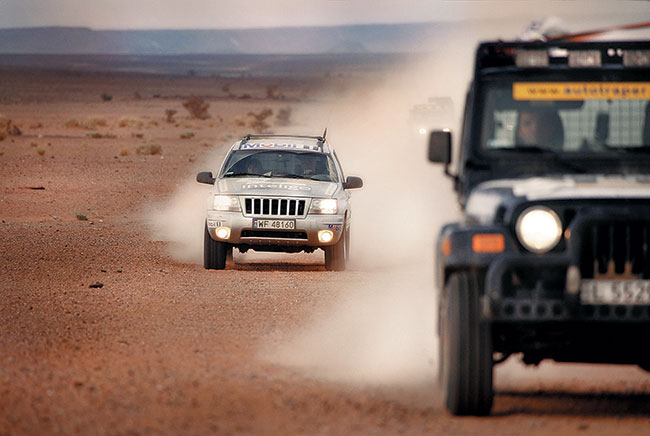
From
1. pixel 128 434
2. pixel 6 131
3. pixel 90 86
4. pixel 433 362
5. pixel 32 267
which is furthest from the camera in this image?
pixel 90 86

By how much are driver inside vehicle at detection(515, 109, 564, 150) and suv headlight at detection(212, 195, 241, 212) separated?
6874 millimetres

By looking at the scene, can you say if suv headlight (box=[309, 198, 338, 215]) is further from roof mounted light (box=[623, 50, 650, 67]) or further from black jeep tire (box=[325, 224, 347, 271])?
roof mounted light (box=[623, 50, 650, 67])

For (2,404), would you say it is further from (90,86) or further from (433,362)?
(90,86)

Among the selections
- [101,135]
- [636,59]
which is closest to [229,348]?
[636,59]

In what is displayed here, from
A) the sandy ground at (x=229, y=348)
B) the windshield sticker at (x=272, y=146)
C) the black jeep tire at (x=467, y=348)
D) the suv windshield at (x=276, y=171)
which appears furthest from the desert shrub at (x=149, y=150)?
the black jeep tire at (x=467, y=348)

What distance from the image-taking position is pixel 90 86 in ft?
403

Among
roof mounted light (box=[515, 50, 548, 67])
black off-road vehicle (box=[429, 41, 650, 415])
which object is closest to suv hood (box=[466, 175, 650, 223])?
black off-road vehicle (box=[429, 41, 650, 415])

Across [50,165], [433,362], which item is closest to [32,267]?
[433,362]

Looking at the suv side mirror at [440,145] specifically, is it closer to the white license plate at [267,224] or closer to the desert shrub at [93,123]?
the white license plate at [267,224]

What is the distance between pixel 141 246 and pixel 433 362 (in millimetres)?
9740

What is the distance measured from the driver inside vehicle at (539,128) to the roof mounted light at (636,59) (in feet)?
1.85

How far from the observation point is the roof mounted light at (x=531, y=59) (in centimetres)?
775

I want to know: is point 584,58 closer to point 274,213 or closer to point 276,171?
point 274,213

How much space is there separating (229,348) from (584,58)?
3.46 m
